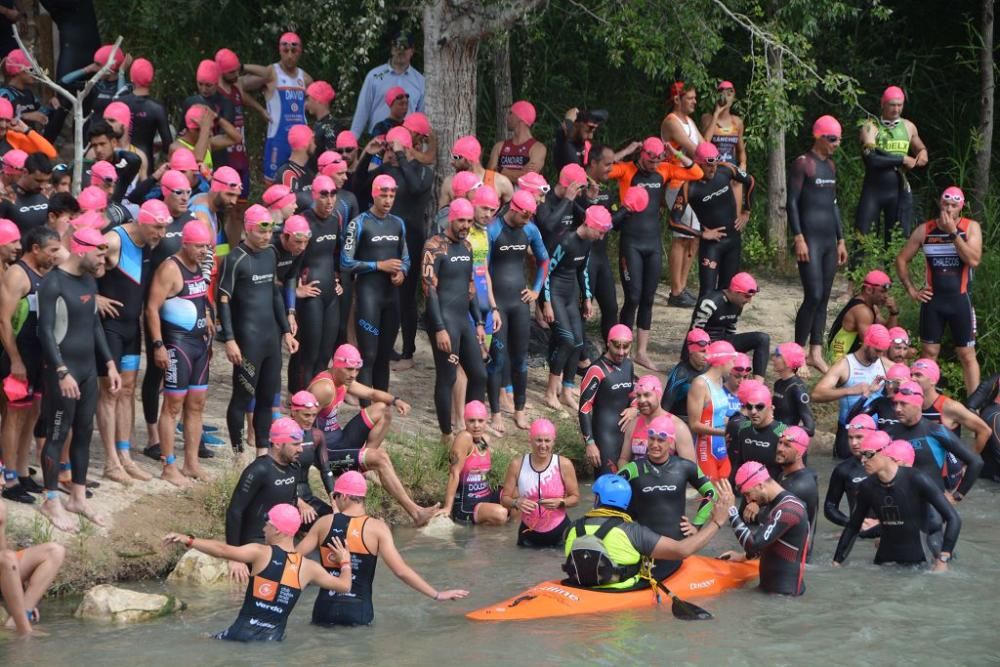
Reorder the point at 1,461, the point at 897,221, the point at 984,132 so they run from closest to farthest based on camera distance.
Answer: the point at 1,461, the point at 897,221, the point at 984,132

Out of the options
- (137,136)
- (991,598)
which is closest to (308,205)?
(137,136)

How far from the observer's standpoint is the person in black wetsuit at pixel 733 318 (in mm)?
14766

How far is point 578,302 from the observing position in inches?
603

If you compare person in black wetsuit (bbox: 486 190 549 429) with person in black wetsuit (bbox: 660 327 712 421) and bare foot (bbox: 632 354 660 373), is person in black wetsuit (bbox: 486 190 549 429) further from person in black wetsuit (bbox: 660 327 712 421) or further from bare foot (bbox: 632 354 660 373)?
bare foot (bbox: 632 354 660 373)

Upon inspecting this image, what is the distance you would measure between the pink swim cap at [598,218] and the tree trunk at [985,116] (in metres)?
5.75

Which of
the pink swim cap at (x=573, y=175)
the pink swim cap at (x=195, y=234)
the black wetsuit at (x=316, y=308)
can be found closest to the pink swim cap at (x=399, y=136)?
the black wetsuit at (x=316, y=308)

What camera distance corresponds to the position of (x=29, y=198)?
1235 centimetres

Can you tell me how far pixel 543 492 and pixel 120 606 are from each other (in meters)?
3.37

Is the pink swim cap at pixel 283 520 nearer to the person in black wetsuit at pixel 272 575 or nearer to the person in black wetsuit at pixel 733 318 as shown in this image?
the person in black wetsuit at pixel 272 575

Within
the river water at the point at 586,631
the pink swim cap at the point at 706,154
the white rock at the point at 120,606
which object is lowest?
the river water at the point at 586,631

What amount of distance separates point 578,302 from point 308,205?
2.75 metres

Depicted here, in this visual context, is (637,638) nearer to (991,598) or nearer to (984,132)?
(991,598)

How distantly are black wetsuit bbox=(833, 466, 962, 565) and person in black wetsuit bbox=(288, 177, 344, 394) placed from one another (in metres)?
4.39

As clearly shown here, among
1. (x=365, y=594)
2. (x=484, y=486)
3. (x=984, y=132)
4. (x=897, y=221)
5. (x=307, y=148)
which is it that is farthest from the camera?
(x=984, y=132)
